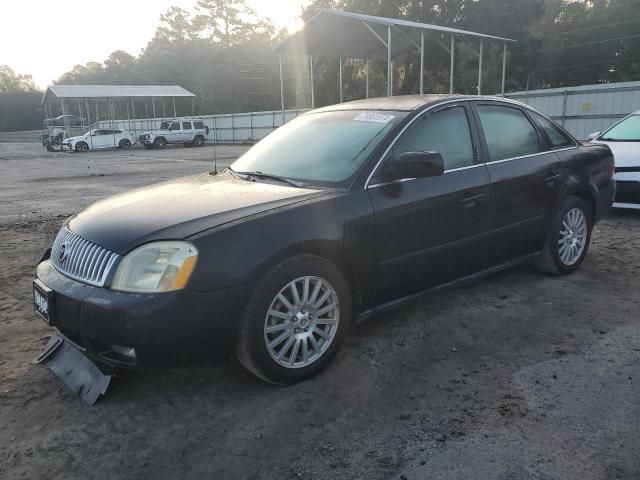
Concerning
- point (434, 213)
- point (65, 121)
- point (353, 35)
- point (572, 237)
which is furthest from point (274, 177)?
point (65, 121)

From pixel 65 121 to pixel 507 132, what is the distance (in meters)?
39.9

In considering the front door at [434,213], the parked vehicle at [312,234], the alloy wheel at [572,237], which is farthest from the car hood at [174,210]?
the alloy wheel at [572,237]

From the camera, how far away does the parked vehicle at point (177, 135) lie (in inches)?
1303

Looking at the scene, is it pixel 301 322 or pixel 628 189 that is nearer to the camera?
pixel 301 322

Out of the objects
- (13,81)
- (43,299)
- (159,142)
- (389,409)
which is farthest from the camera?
(13,81)

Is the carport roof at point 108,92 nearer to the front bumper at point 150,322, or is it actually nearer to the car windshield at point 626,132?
the car windshield at point 626,132

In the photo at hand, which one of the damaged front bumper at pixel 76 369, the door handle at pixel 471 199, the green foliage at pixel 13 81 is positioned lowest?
the damaged front bumper at pixel 76 369

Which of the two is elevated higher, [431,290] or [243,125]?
[243,125]

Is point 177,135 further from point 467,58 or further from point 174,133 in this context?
point 467,58

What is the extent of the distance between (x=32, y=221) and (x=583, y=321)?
7.61 meters

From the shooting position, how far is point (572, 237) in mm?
4914

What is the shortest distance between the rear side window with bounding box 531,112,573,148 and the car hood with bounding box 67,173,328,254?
249 centimetres

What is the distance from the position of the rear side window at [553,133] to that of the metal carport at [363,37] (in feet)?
51.5

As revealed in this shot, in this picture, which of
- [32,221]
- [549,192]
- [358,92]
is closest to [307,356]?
[549,192]
